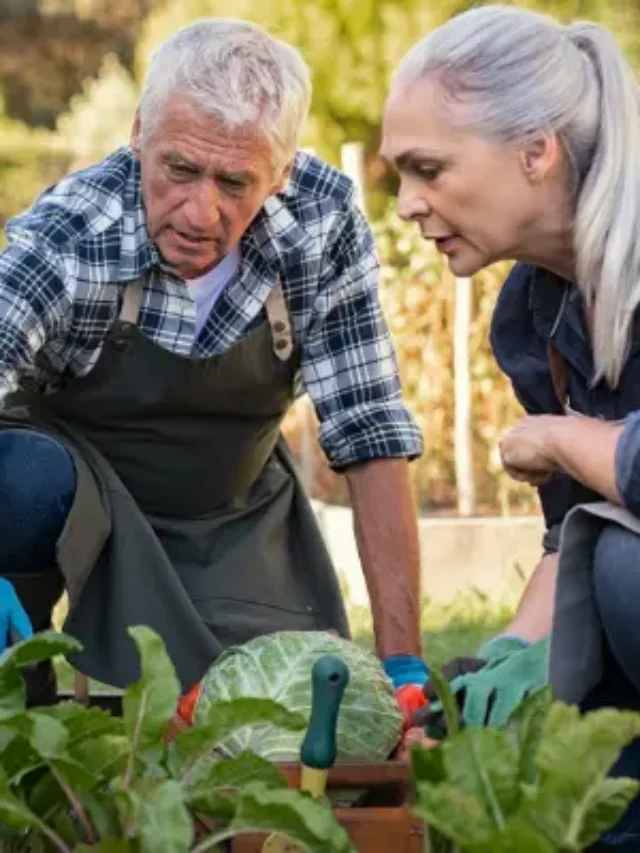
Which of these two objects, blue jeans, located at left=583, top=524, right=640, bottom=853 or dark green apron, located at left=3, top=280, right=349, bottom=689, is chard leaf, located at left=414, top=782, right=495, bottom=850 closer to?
blue jeans, located at left=583, top=524, right=640, bottom=853

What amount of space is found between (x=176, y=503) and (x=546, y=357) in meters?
0.86

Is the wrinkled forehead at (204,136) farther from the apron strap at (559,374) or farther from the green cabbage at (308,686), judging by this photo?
the green cabbage at (308,686)

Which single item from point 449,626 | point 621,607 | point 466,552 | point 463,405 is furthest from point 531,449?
point 463,405

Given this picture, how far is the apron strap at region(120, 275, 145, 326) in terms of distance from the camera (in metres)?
3.39

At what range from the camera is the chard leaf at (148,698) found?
2.17m

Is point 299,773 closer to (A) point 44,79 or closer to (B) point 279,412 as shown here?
(B) point 279,412

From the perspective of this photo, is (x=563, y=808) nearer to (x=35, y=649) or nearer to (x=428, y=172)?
(x=35, y=649)

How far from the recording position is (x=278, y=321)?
3492 millimetres

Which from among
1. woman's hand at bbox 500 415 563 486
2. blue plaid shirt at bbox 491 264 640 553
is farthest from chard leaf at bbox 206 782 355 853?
blue plaid shirt at bbox 491 264 640 553

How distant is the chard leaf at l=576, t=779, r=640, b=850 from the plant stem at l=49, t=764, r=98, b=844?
20.5 inches

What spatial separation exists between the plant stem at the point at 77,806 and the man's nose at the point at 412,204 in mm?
1017

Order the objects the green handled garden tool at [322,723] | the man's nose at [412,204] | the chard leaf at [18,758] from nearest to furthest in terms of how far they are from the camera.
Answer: the chard leaf at [18,758] < the green handled garden tool at [322,723] < the man's nose at [412,204]

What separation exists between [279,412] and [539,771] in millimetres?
1629

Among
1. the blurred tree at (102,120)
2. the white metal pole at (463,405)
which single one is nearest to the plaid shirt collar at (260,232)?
the white metal pole at (463,405)
